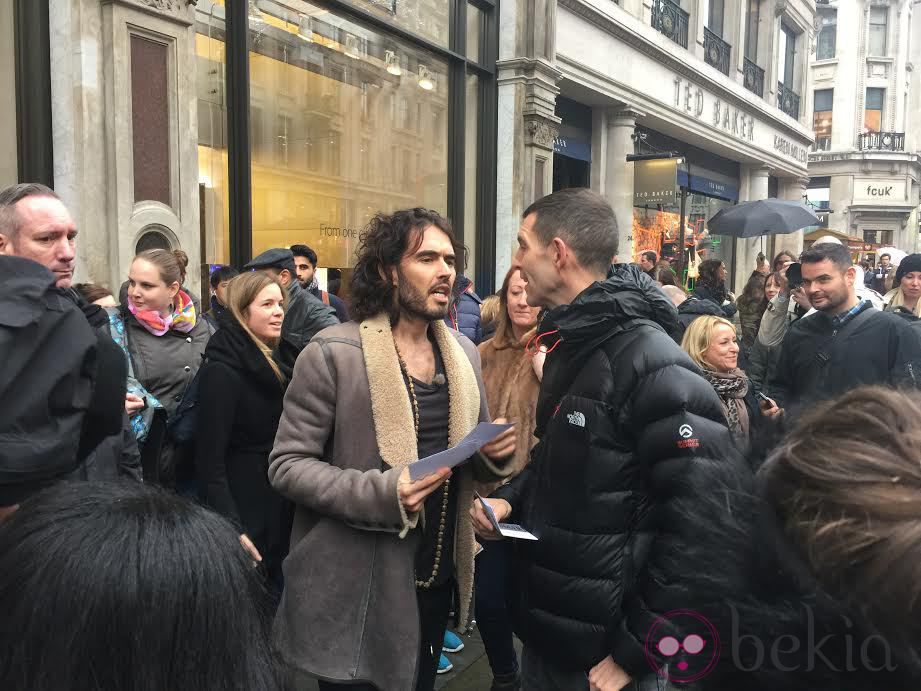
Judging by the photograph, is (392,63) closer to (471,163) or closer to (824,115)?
(471,163)

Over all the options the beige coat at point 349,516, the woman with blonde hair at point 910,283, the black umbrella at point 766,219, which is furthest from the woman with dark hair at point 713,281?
the beige coat at point 349,516

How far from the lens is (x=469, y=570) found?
2.49m

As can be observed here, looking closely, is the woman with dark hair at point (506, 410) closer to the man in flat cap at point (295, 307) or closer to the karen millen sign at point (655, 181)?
the man in flat cap at point (295, 307)

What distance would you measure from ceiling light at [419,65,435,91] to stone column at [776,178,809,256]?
723 inches

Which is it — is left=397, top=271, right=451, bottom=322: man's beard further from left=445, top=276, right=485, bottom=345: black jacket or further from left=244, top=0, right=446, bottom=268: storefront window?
left=244, top=0, right=446, bottom=268: storefront window

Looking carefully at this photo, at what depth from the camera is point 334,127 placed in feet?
→ 28.2

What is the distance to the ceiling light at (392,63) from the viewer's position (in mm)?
9133

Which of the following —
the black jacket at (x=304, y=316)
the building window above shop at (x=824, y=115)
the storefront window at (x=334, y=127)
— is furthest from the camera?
the building window above shop at (x=824, y=115)

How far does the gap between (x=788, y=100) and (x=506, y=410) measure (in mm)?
23673

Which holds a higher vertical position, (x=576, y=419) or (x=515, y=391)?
(x=576, y=419)

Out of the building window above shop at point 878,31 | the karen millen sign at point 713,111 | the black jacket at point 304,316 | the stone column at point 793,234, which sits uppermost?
the building window above shop at point 878,31

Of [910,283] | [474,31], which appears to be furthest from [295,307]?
[474,31]

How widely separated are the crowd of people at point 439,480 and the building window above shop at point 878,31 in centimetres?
4612

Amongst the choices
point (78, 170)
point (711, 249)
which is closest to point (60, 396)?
point (78, 170)
